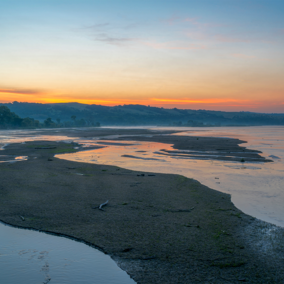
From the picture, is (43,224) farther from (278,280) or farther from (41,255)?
(278,280)

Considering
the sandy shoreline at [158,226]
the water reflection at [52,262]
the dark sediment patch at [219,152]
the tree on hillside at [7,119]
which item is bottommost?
the water reflection at [52,262]

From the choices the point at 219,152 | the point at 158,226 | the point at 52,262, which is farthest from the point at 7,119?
the point at 52,262

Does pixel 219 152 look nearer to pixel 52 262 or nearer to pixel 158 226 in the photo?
pixel 158 226

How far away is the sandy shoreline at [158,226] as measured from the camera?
26.3 feet

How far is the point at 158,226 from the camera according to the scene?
11133 millimetres

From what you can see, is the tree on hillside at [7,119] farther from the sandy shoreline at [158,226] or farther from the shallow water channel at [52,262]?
the shallow water channel at [52,262]

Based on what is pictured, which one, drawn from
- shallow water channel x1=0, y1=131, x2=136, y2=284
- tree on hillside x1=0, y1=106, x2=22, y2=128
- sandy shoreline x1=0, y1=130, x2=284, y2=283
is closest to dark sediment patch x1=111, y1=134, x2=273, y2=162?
sandy shoreline x1=0, y1=130, x2=284, y2=283

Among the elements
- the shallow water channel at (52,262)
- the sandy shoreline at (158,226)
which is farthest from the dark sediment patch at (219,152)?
the shallow water channel at (52,262)

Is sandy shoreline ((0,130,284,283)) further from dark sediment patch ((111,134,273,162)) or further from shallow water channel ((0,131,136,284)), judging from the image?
dark sediment patch ((111,134,273,162))

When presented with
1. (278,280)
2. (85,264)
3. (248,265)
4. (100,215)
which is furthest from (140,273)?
(100,215)

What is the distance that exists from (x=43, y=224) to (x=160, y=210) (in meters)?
5.43

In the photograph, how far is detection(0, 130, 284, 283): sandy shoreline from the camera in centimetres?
802

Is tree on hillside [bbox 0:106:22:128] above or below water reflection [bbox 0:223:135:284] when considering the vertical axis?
above

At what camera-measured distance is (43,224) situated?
11320 millimetres
